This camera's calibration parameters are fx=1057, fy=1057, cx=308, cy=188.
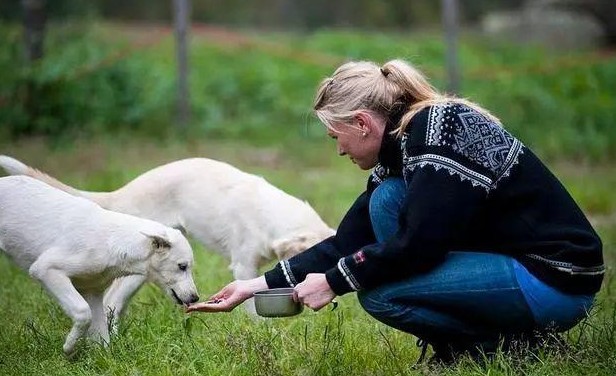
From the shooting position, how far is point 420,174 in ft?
11.8

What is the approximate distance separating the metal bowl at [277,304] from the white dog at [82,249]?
0.88m

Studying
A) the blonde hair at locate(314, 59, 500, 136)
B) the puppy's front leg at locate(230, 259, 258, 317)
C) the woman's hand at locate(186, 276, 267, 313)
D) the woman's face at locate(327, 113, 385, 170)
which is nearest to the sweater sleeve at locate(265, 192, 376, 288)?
the woman's hand at locate(186, 276, 267, 313)

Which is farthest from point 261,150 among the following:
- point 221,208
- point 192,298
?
point 192,298

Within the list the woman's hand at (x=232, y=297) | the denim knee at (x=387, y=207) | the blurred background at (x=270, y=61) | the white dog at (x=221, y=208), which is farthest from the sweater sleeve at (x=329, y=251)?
the blurred background at (x=270, y=61)

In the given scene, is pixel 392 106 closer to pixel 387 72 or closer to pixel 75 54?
pixel 387 72

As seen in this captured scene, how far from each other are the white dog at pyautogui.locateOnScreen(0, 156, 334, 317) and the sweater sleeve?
158 centimetres

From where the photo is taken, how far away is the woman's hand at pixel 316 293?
3.71 metres

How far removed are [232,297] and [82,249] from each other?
89 cm

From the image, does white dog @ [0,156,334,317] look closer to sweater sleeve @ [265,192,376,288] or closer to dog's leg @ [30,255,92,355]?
dog's leg @ [30,255,92,355]

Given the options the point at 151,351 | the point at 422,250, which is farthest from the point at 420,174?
the point at 151,351

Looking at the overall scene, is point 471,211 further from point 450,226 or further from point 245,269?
point 245,269

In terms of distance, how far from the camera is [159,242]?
4.62 metres

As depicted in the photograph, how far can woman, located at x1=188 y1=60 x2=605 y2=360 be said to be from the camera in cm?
360

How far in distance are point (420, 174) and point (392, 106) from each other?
35cm
